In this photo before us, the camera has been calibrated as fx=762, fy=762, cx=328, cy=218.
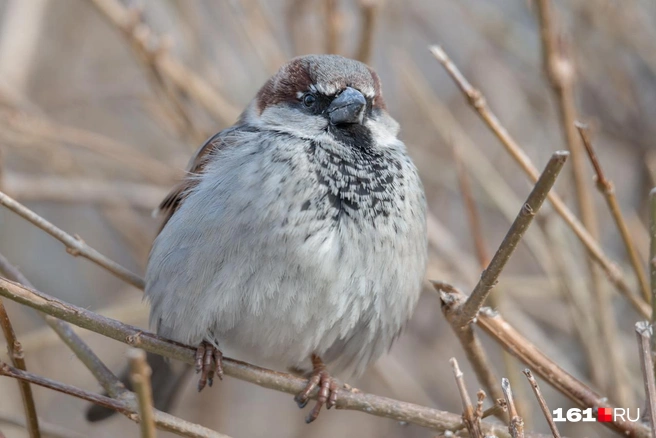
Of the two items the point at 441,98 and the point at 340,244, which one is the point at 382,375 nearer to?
the point at 340,244

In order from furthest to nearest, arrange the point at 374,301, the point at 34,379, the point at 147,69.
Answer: the point at 147,69 < the point at 374,301 < the point at 34,379

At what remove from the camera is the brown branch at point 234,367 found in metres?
1.48

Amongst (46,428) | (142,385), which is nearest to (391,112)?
(46,428)

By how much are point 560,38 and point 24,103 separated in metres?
1.89

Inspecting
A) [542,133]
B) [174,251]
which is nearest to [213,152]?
[174,251]

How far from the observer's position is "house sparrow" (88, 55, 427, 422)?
1.82 metres

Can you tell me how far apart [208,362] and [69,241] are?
44 centimetres

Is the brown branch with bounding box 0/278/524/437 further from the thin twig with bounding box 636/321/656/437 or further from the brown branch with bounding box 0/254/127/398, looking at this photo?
the thin twig with bounding box 636/321/656/437

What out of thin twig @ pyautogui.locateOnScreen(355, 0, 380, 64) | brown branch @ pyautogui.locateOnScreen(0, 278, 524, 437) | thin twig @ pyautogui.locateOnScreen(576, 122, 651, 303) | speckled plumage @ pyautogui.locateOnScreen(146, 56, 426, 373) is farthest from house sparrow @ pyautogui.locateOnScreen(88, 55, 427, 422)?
thin twig @ pyautogui.locateOnScreen(576, 122, 651, 303)

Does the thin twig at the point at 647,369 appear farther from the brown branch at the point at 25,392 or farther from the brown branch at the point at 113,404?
the brown branch at the point at 25,392

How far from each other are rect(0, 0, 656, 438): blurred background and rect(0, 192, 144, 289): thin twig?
59 cm

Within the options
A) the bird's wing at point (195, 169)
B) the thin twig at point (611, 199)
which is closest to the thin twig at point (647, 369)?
the thin twig at point (611, 199)

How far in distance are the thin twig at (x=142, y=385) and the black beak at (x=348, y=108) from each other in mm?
1124

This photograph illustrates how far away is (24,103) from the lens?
9.18 ft
